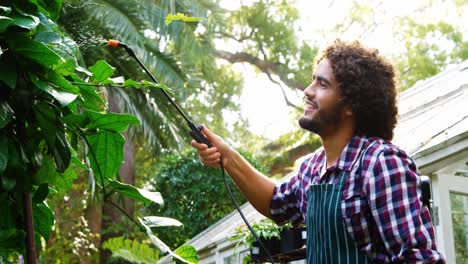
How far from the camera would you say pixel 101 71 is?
5.24ft

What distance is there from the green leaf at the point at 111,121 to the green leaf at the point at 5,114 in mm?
210

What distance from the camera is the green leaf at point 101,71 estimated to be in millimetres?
1593

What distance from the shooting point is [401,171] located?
192 cm

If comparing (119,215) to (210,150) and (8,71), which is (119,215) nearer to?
(210,150)

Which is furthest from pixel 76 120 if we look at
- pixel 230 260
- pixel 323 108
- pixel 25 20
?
pixel 230 260

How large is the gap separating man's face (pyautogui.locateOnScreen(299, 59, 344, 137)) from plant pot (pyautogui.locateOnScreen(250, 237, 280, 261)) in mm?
2209

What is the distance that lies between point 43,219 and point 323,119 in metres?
0.81

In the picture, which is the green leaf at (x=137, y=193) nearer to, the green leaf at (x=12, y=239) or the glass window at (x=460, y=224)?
the green leaf at (x=12, y=239)

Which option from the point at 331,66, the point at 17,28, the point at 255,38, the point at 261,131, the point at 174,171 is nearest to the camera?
the point at 17,28

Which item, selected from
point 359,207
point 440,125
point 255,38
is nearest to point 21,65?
point 359,207

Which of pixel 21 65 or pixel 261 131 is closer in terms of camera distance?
pixel 21 65

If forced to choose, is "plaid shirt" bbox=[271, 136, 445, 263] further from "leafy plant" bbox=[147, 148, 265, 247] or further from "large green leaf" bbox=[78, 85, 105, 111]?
"leafy plant" bbox=[147, 148, 265, 247]

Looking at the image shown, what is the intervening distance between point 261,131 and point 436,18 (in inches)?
240

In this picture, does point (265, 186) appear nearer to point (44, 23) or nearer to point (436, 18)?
point (44, 23)
